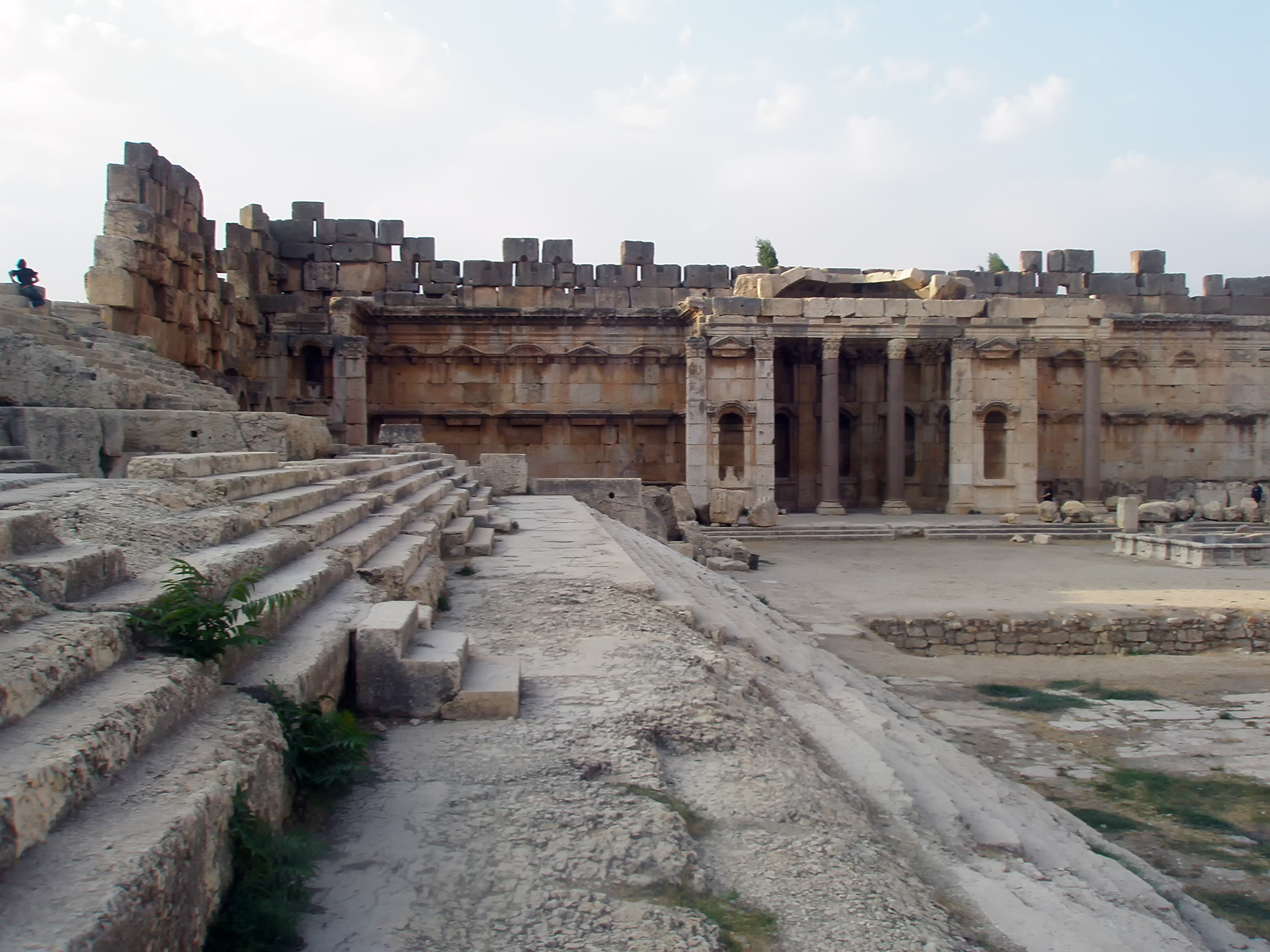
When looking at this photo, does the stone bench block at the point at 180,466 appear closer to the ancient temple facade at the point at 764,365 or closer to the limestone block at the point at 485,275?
the ancient temple facade at the point at 764,365

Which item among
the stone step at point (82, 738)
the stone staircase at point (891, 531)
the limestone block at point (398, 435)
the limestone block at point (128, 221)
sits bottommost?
the stone staircase at point (891, 531)

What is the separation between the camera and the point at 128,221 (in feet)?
46.0

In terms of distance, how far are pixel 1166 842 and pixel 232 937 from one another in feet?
16.5

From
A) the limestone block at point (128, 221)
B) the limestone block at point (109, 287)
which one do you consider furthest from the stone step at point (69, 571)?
the limestone block at point (128, 221)

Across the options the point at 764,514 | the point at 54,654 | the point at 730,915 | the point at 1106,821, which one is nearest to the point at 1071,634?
the point at 1106,821

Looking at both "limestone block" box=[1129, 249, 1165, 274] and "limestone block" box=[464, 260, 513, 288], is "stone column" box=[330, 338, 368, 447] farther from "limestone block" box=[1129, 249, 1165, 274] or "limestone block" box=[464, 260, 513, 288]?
"limestone block" box=[1129, 249, 1165, 274]

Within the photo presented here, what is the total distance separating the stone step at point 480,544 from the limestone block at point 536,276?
15.2 metres

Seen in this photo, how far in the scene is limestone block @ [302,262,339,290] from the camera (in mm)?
21922

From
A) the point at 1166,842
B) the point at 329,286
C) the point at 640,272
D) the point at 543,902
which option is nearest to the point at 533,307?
the point at 640,272

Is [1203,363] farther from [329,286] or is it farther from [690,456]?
[329,286]

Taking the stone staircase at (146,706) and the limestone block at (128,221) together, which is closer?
the stone staircase at (146,706)

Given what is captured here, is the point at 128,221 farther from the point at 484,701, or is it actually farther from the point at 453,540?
the point at 484,701

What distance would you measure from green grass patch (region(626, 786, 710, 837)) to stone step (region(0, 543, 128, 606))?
1.82 m

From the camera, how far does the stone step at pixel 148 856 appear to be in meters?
1.61
